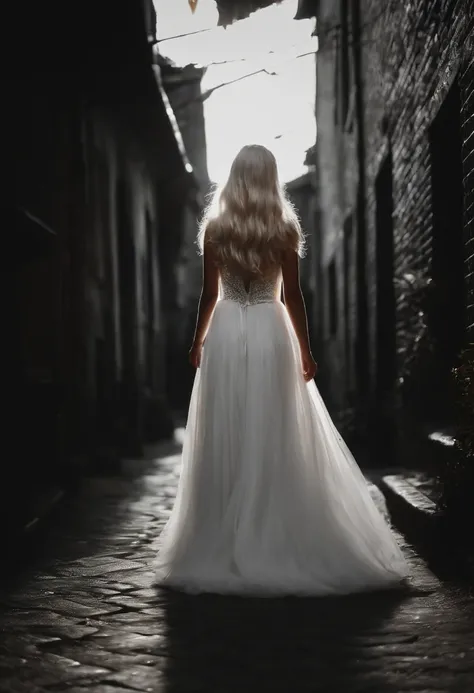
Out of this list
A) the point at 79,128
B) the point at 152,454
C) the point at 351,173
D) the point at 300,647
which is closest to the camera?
the point at 300,647

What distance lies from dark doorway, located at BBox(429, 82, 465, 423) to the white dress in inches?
108

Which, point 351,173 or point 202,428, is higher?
point 351,173

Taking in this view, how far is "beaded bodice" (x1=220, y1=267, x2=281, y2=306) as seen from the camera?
4.84 m

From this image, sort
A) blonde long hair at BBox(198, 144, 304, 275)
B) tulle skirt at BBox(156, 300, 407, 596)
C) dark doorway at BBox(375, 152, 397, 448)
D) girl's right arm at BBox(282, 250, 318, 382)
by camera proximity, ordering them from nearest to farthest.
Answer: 1. tulle skirt at BBox(156, 300, 407, 596)
2. blonde long hair at BBox(198, 144, 304, 275)
3. girl's right arm at BBox(282, 250, 318, 382)
4. dark doorway at BBox(375, 152, 397, 448)

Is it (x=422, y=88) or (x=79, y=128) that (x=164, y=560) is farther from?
(x=79, y=128)

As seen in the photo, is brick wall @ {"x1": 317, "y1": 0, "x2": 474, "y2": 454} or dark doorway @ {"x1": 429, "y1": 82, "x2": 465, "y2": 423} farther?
dark doorway @ {"x1": 429, "y1": 82, "x2": 465, "y2": 423}

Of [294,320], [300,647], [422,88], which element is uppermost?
[422,88]

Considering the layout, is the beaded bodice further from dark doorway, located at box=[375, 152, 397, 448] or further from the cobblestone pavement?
dark doorway, located at box=[375, 152, 397, 448]

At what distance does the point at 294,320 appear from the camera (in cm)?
488

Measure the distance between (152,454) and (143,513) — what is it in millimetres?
5339

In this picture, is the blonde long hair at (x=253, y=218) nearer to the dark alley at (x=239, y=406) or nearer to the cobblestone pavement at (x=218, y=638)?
the dark alley at (x=239, y=406)

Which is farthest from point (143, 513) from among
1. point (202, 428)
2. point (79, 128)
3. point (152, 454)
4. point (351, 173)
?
point (351, 173)

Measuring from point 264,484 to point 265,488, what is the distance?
2 centimetres

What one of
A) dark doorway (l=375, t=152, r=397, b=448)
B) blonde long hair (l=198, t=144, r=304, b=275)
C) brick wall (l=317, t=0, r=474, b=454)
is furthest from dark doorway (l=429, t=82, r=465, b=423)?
dark doorway (l=375, t=152, r=397, b=448)
